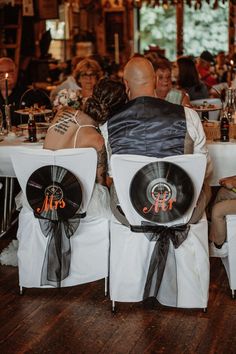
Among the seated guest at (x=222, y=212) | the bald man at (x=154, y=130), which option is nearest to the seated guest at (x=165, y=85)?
Result: the seated guest at (x=222, y=212)

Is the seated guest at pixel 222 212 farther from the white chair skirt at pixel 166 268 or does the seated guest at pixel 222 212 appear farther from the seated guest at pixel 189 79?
the seated guest at pixel 189 79

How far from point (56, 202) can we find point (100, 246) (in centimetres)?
40

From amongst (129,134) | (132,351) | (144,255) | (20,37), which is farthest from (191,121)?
(20,37)

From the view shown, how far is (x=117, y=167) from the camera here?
10.8 ft

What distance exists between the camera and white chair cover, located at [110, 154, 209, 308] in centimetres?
338

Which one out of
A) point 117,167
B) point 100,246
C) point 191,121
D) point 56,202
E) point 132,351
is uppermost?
point 191,121

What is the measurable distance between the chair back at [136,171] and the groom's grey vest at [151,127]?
4.2 inches

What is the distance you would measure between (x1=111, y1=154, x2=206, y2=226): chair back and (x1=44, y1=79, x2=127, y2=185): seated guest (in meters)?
0.32

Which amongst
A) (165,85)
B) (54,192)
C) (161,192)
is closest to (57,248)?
(54,192)

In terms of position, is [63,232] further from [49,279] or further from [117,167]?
[117,167]

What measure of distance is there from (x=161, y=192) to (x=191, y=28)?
12.0m

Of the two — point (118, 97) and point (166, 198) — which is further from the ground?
Answer: point (118, 97)

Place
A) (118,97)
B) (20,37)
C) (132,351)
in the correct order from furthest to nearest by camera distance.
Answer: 1. (20,37)
2. (118,97)
3. (132,351)

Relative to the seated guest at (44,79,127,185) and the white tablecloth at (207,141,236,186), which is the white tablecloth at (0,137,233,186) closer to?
the white tablecloth at (207,141,236,186)
